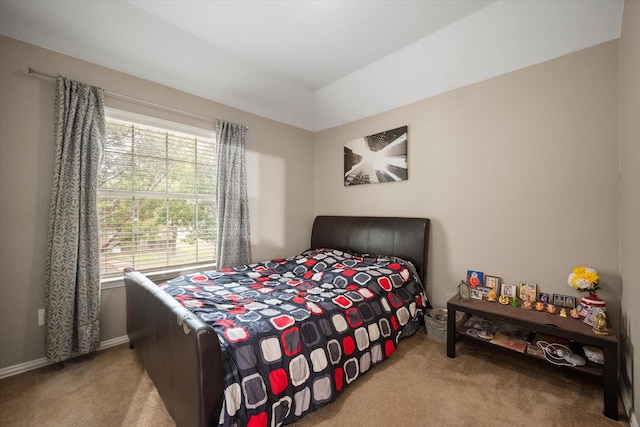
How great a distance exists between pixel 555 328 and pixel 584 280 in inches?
16.9

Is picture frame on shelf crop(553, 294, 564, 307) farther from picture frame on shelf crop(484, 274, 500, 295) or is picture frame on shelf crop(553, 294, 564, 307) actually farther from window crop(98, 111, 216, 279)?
window crop(98, 111, 216, 279)

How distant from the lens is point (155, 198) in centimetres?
269

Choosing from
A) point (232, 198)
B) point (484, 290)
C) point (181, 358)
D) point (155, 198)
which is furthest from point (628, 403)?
point (155, 198)

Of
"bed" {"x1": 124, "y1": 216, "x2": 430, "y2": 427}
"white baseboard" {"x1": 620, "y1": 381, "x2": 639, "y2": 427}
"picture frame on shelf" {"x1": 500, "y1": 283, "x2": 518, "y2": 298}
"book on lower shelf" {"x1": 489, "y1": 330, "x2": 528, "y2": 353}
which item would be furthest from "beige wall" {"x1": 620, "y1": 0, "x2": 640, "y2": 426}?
"bed" {"x1": 124, "y1": 216, "x2": 430, "y2": 427}

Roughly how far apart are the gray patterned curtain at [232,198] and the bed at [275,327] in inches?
15.5

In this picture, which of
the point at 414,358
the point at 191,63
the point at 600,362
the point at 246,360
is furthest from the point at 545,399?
the point at 191,63

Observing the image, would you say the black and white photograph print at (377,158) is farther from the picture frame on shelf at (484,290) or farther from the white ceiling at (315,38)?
the picture frame on shelf at (484,290)

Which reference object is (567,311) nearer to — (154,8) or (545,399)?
(545,399)

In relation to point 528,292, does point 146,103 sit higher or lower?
higher

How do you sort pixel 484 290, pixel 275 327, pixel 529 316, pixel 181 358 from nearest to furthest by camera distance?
pixel 181 358 < pixel 275 327 < pixel 529 316 < pixel 484 290

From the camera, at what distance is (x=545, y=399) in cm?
166

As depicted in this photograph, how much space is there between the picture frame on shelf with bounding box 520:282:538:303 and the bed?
31.9 inches

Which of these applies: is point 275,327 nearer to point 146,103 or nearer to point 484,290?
point 484,290

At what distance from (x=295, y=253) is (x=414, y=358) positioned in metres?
2.13
